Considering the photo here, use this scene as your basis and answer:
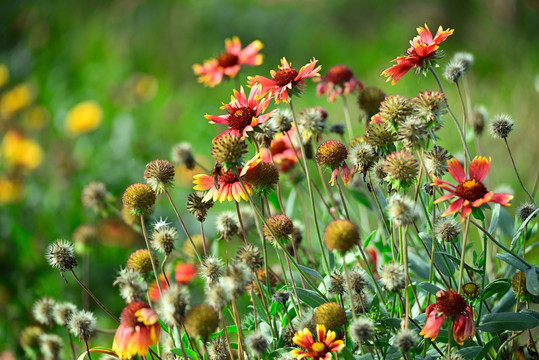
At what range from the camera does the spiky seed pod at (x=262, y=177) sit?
1.27 m

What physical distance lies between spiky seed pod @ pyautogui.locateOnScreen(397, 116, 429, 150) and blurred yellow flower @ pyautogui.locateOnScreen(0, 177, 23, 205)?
2589 millimetres

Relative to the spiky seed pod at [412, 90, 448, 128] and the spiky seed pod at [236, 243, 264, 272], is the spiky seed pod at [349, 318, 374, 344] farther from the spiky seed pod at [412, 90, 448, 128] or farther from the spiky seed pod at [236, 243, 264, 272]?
the spiky seed pod at [412, 90, 448, 128]

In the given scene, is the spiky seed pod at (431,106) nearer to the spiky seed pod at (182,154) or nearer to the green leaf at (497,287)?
the green leaf at (497,287)

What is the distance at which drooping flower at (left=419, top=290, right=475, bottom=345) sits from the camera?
1089mm

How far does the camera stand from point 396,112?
4.08 feet

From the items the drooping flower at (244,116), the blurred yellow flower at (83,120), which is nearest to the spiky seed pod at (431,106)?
the drooping flower at (244,116)

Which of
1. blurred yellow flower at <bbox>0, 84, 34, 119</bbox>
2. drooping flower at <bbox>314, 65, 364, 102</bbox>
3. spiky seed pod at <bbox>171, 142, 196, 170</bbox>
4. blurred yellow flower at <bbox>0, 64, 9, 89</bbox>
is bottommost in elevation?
spiky seed pod at <bbox>171, 142, 196, 170</bbox>

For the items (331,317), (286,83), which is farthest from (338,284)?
(286,83)

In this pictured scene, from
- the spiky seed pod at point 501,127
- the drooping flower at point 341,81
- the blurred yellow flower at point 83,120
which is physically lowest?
the spiky seed pod at point 501,127

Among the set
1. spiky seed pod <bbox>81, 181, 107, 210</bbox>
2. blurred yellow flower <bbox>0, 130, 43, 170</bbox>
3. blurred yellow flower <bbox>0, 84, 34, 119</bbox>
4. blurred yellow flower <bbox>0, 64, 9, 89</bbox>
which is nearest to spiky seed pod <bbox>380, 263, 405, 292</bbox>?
spiky seed pod <bbox>81, 181, 107, 210</bbox>

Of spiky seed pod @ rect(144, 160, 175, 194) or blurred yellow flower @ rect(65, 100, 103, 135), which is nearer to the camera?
spiky seed pod @ rect(144, 160, 175, 194)

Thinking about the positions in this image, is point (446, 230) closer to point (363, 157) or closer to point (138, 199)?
point (363, 157)

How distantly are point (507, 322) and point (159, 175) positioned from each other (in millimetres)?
806

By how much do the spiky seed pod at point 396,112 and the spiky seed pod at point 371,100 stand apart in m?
0.30
